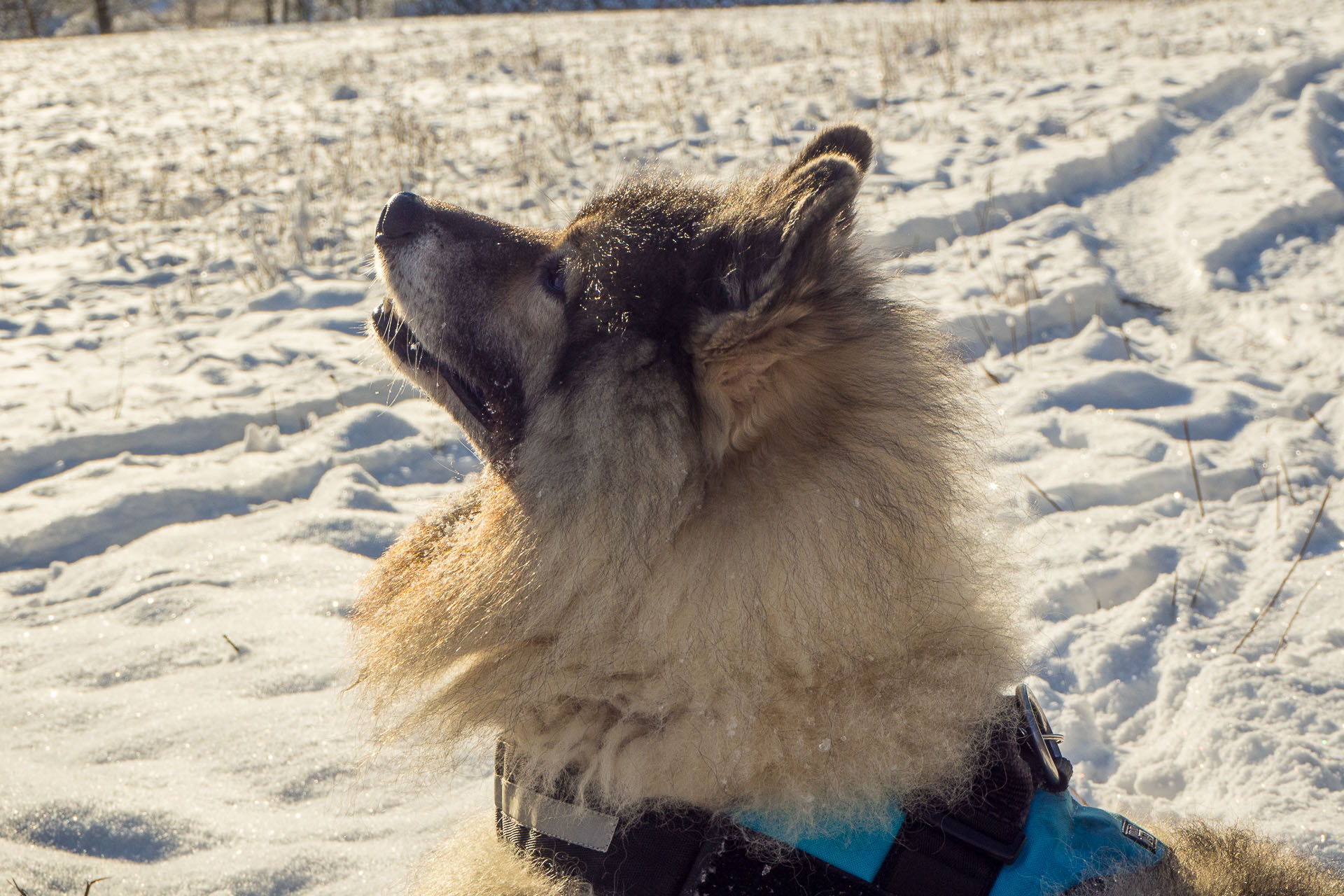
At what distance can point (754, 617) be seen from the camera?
1846mm

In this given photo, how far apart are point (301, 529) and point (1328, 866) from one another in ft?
11.7

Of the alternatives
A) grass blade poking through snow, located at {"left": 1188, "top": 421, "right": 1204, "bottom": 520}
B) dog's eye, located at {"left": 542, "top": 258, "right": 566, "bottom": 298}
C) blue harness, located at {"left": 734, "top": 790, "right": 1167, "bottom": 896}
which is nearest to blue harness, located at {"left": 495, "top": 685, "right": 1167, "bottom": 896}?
blue harness, located at {"left": 734, "top": 790, "right": 1167, "bottom": 896}

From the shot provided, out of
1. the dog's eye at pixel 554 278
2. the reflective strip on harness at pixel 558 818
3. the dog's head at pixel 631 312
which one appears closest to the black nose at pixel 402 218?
the dog's head at pixel 631 312

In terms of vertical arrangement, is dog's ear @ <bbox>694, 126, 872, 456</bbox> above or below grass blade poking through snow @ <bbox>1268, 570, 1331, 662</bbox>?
above

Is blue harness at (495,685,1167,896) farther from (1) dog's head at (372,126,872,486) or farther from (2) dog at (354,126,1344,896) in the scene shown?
(1) dog's head at (372,126,872,486)

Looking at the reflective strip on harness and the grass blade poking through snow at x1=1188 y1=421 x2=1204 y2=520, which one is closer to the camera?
the reflective strip on harness

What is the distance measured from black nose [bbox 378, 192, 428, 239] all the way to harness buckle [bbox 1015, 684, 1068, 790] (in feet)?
6.16

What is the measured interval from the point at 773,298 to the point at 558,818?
3.76 ft

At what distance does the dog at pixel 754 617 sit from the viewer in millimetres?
1770

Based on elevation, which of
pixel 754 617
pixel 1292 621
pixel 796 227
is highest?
pixel 796 227

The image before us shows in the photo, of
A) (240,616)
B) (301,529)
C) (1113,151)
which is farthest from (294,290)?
(1113,151)

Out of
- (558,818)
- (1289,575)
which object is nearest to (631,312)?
(558,818)

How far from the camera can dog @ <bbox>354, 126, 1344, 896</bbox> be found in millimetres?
1770

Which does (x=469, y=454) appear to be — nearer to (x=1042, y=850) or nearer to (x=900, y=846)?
(x=900, y=846)
